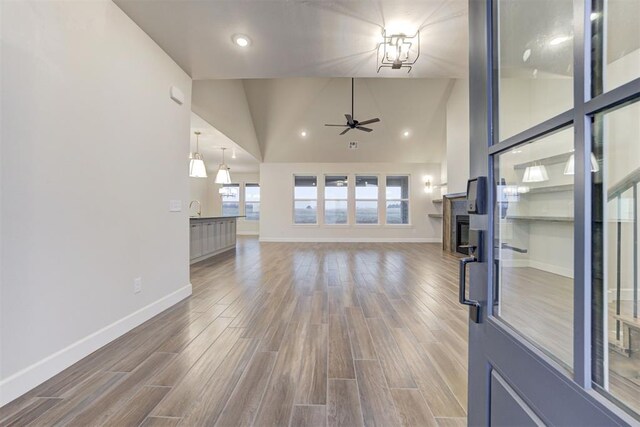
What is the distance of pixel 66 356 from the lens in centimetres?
182

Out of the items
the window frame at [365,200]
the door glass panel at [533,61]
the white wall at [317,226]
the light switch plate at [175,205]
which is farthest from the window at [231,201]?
the door glass panel at [533,61]

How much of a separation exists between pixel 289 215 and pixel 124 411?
26.1 ft

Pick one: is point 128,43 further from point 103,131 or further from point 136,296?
point 136,296

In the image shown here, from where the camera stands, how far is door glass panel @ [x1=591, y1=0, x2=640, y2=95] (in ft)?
1.39

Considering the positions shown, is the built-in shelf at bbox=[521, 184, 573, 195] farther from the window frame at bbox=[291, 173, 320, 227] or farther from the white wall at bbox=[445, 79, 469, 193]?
A: the window frame at bbox=[291, 173, 320, 227]

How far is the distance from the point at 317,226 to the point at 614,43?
8.98 metres

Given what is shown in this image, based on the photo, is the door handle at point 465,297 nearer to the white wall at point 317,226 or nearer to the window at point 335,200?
the white wall at point 317,226

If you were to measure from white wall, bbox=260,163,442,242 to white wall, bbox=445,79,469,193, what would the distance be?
6.67 ft

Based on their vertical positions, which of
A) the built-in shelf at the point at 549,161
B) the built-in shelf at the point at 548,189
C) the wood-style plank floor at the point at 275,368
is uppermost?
the built-in shelf at the point at 549,161

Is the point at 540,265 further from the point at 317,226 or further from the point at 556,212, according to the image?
the point at 317,226

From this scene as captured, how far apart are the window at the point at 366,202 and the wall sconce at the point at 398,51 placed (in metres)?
6.47

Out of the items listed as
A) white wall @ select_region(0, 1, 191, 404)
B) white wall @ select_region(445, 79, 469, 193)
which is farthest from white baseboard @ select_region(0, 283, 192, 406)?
white wall @ select_region(445, 79, 469, 193)

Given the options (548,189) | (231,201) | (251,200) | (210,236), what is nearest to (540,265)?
(548,189)

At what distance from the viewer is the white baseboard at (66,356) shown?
1.52 m
